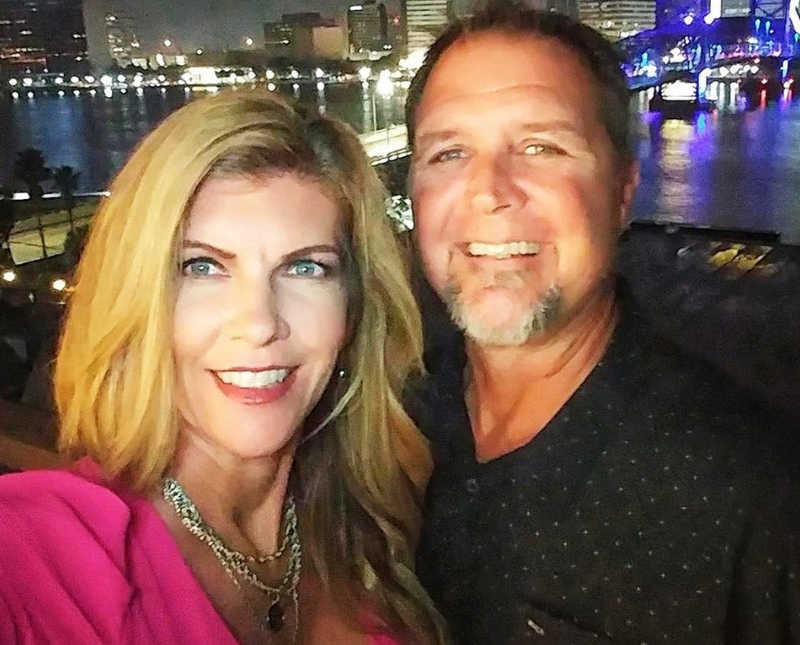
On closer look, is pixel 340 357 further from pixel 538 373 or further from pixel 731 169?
pixel 731 169

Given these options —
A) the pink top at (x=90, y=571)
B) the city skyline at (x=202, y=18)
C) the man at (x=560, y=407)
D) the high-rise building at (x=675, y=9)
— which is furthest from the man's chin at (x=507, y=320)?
the city skyline at (x=202, y=18)

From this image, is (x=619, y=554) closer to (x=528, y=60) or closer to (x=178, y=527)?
(x=178, y=527)

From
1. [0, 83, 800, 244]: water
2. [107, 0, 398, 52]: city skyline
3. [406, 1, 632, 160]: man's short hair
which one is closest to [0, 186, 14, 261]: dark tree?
[0, 83, 800, 244]: water

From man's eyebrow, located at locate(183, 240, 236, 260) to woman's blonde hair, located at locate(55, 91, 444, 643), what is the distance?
0.8 inches

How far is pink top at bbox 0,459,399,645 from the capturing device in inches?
33.9

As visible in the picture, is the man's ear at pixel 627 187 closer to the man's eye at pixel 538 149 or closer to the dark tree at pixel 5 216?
the man's eye at pixel 538 149

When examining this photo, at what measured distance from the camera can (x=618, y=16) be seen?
2.45 m

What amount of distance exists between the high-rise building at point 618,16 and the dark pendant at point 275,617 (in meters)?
0.99

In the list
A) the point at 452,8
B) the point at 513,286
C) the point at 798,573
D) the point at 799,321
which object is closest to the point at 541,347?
the point at 513,286

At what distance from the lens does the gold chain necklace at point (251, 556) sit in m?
1.13

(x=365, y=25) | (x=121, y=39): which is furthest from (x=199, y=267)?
(x=121, y=39)

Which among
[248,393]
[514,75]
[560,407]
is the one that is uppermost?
[514,75]

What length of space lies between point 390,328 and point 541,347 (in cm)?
22

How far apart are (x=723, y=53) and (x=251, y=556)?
317 centimetres
